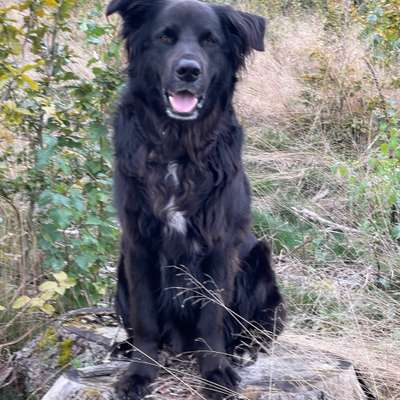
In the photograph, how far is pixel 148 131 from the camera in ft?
10.0

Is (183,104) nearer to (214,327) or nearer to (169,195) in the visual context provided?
(169,195)

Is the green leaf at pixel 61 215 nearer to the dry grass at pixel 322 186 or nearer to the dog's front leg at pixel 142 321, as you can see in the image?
the dog's front leg at pixel 142 321

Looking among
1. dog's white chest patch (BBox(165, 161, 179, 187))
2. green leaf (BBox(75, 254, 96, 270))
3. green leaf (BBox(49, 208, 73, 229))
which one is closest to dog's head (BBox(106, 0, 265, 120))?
dog's white chest patch (BBox(165, 161, 179, 187))

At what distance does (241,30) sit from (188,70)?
0.36 meters

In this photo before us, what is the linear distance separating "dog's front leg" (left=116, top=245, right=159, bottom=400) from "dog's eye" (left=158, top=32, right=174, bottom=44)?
84 cm

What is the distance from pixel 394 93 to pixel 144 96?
13.8ft

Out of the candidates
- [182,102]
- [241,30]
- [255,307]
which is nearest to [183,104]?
[182,102]

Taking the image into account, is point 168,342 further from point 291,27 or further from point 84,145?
point 291,27

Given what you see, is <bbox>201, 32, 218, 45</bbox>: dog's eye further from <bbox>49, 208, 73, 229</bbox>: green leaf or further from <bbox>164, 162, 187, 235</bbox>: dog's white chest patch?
<bbox>49, 208, 73, 229</bbox>: green leaf

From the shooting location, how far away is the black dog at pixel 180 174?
2949 mm

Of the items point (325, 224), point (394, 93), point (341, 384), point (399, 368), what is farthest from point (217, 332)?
point (394, 93)

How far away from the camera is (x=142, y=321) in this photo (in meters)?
3.01

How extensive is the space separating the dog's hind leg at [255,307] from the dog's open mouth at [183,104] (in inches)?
30.7

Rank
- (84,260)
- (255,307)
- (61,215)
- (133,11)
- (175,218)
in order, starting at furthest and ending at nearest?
(84,260) < (61,215) < (255,307) < (133,11) < (175,218)
